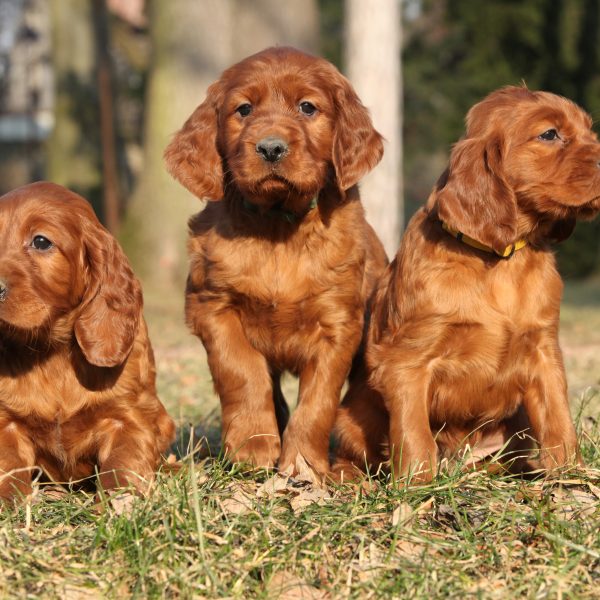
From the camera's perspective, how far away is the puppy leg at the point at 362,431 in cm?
462

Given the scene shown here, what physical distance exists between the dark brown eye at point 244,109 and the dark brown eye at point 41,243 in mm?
1091

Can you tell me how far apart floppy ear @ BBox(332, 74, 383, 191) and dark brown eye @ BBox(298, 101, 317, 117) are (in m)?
0.13

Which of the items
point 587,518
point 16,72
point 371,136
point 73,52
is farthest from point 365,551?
point 16,72

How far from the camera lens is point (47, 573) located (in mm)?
3105

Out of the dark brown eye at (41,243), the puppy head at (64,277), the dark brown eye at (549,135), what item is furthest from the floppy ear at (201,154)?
the dark brown eye at (549,135)

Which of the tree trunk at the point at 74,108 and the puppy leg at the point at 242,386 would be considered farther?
the tree trunk at the point at 74,108

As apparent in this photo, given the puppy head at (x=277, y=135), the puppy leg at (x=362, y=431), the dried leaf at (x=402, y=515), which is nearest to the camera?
the dried leaf at (x=402, y=515)

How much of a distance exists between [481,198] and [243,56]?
12.0 meters

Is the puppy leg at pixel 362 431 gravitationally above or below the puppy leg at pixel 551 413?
below

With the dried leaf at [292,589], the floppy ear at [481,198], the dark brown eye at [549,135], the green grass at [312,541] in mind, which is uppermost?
the dark brown eye at [549,135]

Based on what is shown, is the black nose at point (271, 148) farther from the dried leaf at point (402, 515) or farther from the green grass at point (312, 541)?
the dried leaf at point (402, 515)

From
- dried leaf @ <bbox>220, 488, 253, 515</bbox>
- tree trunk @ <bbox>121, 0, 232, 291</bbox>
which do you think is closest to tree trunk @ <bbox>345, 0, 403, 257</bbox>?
tree trunk @ <bbox>121, 0, 232, 291</bbox>

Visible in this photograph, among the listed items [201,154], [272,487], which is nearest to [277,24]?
[201,154]

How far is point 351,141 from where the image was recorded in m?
4.56
